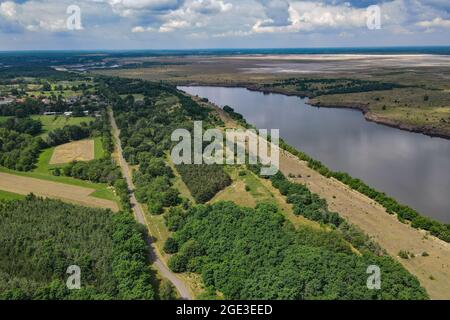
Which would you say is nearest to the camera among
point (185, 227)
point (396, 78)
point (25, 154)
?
point (185, 227)

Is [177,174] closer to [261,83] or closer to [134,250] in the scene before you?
[134,250]

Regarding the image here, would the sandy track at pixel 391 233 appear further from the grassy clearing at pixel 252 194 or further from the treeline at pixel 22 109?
the treeline at pixel 22 109

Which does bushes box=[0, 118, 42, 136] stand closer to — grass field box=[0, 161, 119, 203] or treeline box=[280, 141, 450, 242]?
grass field box=[0, 161, 119, 203]

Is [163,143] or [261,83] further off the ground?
[261,83]

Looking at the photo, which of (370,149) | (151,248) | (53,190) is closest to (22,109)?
(53,190)

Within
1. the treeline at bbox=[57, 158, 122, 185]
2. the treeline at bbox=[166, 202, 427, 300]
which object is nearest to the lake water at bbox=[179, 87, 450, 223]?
the treeline at bbox=[166, 202, 427, 300]

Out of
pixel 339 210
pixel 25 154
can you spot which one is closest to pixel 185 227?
pixel 339 210

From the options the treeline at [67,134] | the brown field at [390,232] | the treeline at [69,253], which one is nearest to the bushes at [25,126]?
the treeline at [67,134]
